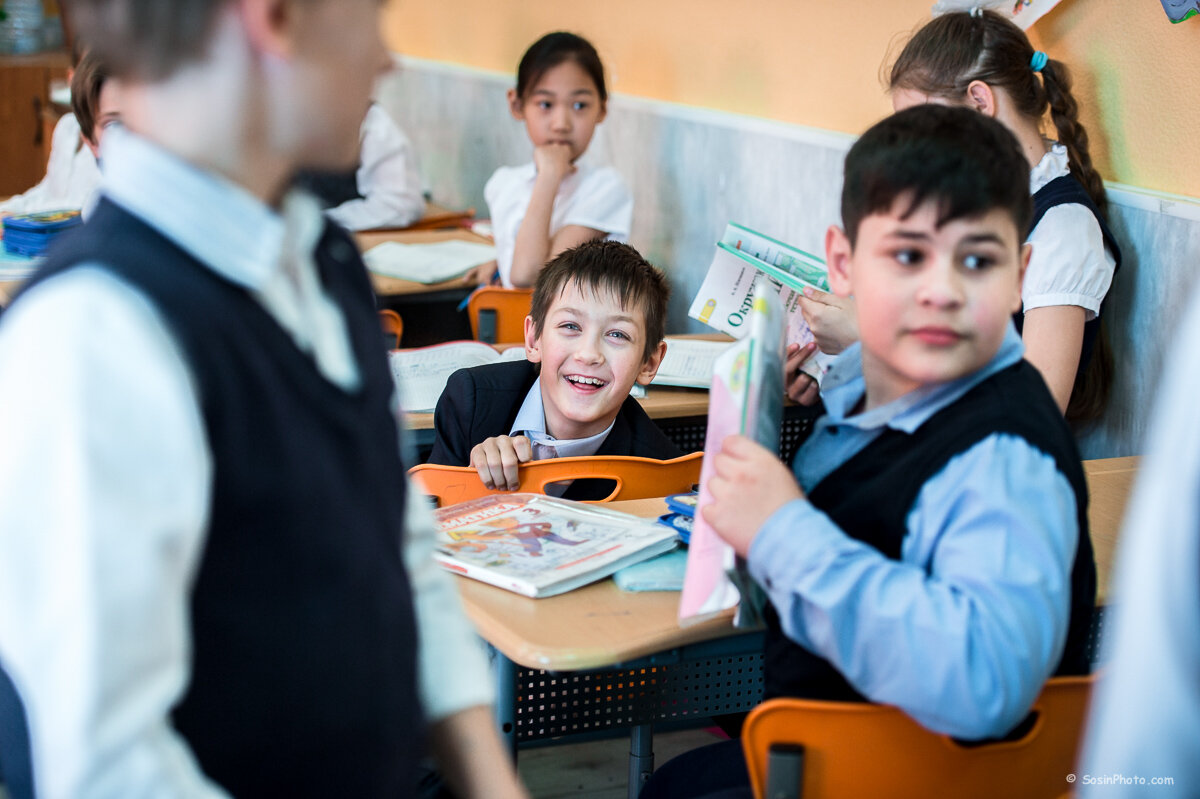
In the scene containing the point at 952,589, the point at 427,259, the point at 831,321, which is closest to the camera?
the point at 952,589

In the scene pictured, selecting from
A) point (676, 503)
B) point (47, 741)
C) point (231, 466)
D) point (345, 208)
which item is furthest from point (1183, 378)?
point (345, 208)

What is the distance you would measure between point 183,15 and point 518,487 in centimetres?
124

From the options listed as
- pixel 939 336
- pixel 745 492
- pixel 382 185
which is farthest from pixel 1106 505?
pixel 382 185

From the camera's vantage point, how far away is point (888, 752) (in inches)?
45.6

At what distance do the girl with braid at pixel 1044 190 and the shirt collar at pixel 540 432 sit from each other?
0.49m

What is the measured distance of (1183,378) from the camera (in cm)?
67

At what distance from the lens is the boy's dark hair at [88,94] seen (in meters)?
2.60

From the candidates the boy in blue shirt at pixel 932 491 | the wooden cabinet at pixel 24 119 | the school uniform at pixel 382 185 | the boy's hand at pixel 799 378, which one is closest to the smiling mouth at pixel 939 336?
the boy in blue shirt at pixel 932 491

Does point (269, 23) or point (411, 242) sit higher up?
point (269, 23)

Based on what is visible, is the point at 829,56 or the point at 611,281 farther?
the point at 829,56

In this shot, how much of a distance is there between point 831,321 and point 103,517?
5.65 ft

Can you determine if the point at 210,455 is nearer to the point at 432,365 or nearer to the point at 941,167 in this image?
the point at 941,167

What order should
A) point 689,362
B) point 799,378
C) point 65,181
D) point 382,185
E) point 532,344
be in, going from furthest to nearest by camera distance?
point 382,185, point 65,181, point 689,362, point 799,378, point 532,344

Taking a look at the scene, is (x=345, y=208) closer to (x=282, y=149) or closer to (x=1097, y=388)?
(x=1097, y=388)
